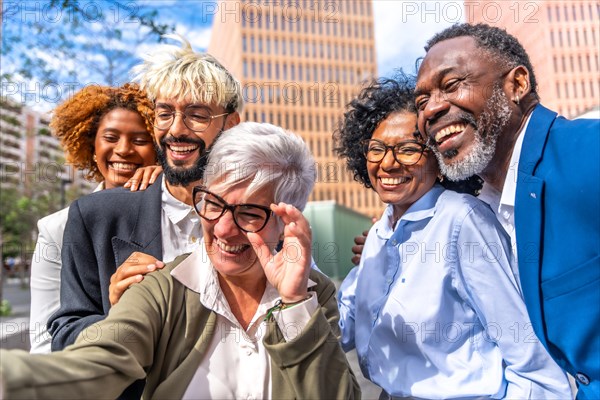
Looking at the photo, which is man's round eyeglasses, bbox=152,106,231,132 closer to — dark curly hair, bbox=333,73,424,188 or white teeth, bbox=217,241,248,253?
white teeth, bbox=217,241,248,253

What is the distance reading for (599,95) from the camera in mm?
83438

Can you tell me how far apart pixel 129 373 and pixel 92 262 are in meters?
0.91

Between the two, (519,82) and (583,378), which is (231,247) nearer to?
(583,378)

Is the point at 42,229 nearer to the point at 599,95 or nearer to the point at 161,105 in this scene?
the point at 161,105

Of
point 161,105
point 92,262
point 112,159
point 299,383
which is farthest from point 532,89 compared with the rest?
point 112,159

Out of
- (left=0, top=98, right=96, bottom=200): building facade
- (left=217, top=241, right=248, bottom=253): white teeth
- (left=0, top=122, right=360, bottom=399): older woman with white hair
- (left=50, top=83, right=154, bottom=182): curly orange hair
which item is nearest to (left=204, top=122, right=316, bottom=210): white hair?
(left=0, top=122, right=360, bottom=399): older woman with white hair

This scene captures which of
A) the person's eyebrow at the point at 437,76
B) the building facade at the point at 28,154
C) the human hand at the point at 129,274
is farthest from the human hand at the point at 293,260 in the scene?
the building facade at the point at 28,154

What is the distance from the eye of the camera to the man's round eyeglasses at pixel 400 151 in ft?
7.95

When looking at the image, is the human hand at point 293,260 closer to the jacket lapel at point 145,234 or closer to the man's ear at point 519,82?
the jacket lapel at point 145,234

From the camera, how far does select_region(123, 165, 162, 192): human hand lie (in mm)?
2486

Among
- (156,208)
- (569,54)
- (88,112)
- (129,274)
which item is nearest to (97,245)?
(156,208)

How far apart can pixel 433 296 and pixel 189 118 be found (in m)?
1.62

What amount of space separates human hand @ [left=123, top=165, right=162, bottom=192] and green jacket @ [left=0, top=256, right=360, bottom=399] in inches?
33.4

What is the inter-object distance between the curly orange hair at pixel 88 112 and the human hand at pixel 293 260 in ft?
5.49
